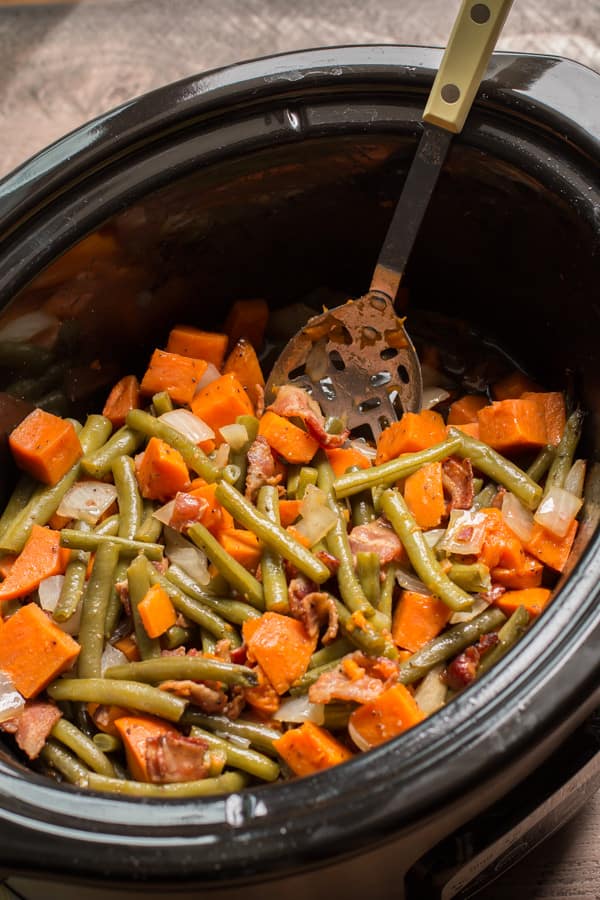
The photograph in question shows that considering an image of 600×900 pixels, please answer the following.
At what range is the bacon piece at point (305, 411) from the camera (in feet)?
7.11

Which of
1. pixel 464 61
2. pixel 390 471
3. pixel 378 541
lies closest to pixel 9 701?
pixel 378 541

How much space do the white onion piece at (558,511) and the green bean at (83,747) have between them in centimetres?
96

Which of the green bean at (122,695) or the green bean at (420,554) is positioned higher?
the green bean at (420,554)

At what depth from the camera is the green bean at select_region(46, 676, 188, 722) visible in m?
1.81

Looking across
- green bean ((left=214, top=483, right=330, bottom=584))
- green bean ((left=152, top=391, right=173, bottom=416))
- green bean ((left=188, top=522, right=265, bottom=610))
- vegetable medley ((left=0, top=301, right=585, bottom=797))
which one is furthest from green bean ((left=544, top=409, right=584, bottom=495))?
green bean ((left=152, top=391, right=173, bottom=416))

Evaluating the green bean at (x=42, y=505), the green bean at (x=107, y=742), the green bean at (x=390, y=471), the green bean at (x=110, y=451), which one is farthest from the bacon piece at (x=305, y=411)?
the green bean at (x=107, y=742)

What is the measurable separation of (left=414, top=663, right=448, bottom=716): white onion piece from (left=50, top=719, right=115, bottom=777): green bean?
0.59 metres

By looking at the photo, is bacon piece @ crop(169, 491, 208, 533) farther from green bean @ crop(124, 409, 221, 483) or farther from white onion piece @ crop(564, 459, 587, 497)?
white onion piece @ crop(564, 459, 587, 497)

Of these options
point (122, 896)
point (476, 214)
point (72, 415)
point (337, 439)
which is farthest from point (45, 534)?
point (476, 214)

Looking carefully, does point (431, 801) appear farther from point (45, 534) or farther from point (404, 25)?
point (404, 25)

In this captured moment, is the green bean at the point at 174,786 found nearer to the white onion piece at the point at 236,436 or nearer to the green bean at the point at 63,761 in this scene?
the green bean at the point at 63,761

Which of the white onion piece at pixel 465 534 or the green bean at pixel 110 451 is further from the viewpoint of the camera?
the green bean at pixel 110 451

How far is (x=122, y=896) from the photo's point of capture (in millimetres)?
1475

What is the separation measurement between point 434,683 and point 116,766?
62cm
